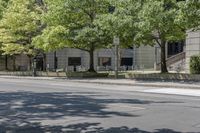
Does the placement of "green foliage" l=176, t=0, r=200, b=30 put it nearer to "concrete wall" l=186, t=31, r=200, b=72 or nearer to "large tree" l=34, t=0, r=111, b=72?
"large tree" l=34, t=0, r=111, b=72

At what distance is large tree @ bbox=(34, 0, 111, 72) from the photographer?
38188 mm

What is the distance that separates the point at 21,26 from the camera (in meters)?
47.4

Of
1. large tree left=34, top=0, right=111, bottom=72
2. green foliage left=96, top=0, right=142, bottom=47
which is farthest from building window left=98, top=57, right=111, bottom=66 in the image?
green foliage left=96, top=0, right=142, bottom=47

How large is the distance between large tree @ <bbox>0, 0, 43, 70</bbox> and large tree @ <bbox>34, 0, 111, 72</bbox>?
6589 millimetres

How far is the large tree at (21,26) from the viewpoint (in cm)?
4700

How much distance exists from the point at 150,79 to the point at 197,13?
7894mm

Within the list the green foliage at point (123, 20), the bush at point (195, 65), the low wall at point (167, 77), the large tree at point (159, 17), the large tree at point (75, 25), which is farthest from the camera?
the large tree at point (75, 25)

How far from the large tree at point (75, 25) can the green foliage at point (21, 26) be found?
21.8 feet

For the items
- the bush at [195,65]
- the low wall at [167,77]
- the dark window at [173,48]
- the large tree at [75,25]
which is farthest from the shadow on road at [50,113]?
the dark window at [173,48]

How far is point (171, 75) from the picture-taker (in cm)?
3294

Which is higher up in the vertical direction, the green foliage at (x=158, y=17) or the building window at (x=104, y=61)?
the green foliage at (x=158, y=17)

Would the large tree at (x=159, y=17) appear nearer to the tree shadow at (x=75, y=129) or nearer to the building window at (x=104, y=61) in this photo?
the tree shadow at (x=75, y=129)

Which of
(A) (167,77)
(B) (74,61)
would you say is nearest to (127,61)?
(B) (74,61)

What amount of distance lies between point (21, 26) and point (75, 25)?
382 inches
